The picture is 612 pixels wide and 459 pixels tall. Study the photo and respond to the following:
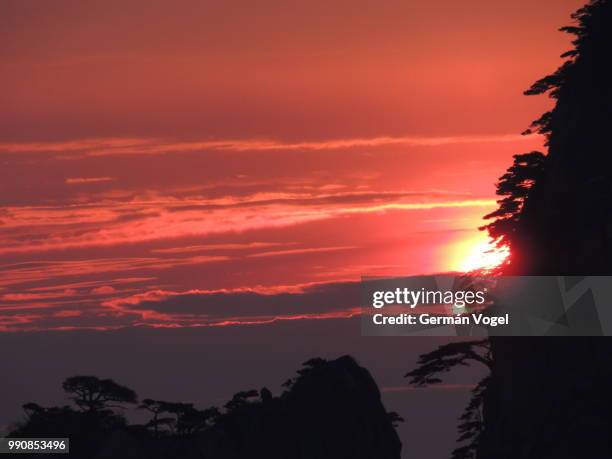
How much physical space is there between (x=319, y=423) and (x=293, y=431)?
2576 mm

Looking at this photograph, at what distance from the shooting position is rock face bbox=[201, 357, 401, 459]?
4751 inches

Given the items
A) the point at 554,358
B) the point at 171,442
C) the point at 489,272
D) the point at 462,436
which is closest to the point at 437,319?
the point at 489,272

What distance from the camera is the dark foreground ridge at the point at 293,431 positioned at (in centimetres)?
12025

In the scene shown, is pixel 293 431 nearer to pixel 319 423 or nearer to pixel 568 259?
pixel 319 423

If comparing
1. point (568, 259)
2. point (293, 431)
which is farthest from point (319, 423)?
point (568, 259)

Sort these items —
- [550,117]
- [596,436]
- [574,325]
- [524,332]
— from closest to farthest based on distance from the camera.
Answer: [596,436]
[574,325]
[524,332]
[550,117]

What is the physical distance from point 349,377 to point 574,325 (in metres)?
62.3

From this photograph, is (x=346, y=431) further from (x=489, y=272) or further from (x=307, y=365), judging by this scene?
(x=489, y=272)

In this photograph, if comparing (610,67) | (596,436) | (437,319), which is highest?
(610,67)

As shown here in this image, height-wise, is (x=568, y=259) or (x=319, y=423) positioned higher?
(x=319, y=423)

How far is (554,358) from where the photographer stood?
6238 centimetres

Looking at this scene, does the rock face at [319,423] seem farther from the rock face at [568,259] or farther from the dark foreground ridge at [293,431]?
the rock face at [568,259]

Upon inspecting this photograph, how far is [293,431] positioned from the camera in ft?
397

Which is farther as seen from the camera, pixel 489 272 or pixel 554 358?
pixel 489 272
